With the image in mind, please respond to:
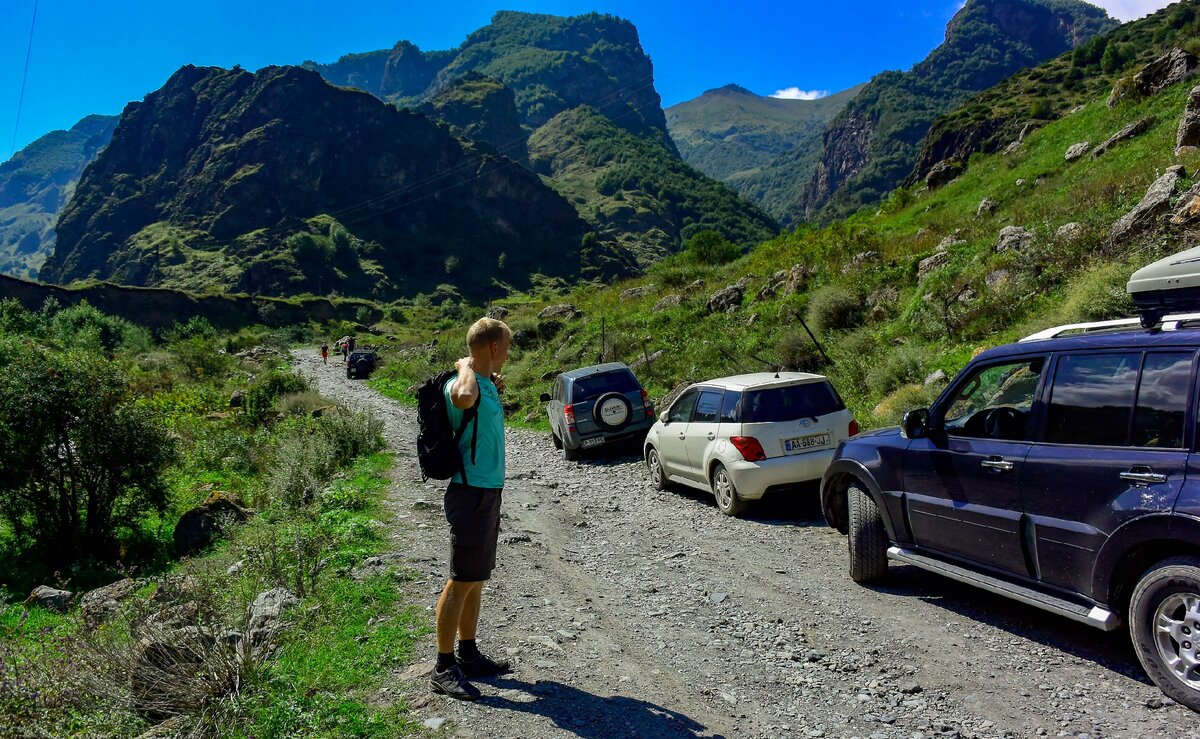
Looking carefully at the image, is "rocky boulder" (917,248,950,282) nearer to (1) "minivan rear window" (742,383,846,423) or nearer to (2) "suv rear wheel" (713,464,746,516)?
(1) "minivan rear window" (742,383,846,423)

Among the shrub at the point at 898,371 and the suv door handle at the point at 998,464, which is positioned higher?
the shrub at the point at 898,371

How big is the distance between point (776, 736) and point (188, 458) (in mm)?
16096

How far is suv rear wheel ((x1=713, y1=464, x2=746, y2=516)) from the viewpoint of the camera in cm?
857

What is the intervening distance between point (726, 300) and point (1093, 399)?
61.7ft

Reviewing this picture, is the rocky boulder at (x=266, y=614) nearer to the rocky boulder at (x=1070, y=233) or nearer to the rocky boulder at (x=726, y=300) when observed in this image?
the rocky boulder at (x=1070, y=233)

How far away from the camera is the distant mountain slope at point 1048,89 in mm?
52656

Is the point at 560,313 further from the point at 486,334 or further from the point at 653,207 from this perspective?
the point at 653,207

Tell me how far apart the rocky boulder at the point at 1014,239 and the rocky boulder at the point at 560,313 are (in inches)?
817

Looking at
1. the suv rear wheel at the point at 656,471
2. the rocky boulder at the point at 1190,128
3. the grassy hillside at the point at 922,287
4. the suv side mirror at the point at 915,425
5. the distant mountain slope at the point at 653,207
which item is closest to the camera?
the suv side mirror at the point at 915,425

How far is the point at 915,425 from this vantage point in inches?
211

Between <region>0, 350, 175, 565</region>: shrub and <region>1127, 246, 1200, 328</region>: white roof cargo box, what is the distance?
1230 centimetres

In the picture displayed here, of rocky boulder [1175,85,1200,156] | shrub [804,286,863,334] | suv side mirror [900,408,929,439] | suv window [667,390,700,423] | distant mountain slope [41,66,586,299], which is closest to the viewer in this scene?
suv side mirror [900,408,929,439]

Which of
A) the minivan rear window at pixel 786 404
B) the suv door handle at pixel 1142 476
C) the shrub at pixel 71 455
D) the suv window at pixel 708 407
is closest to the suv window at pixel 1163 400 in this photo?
the suv door handle at pixel 1142 476

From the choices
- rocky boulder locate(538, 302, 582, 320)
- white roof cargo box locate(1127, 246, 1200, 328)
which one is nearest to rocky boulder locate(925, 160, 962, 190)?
rocky boulder locate(538, 302, 582, 320)
